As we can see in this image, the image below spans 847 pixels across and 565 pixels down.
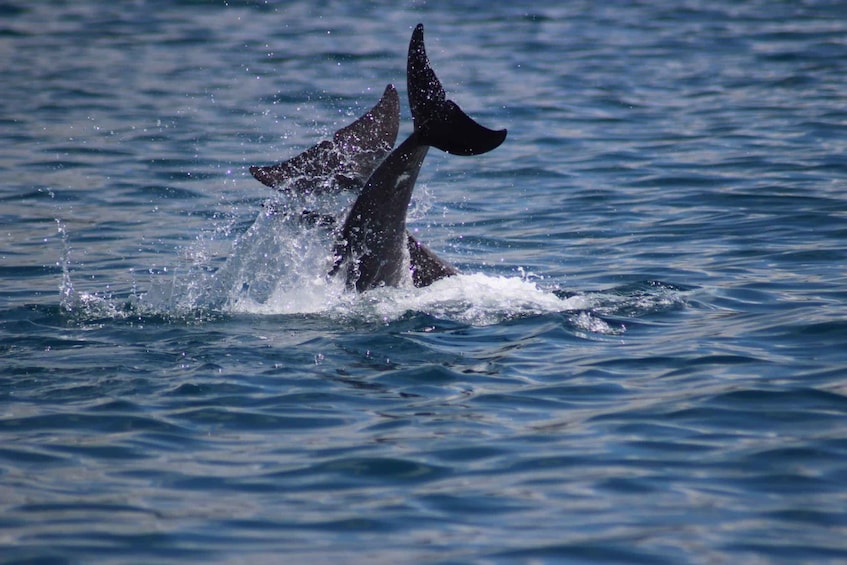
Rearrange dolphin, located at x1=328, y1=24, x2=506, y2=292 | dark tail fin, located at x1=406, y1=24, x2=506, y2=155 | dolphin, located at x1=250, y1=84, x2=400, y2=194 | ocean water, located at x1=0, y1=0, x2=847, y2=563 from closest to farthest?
ocean water, located at x1=0, y1=0, x2=847, y2=563
dark tail fin, located at x1=406, y1=24, x2=506, y2=155
dolphin, located at x1=328, y1=24, x2=506, y2=292
dolphin, located at x1=250, y1=84, x2=400, y2=194

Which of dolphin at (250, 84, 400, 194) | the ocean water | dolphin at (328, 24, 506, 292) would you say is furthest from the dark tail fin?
the ocean water

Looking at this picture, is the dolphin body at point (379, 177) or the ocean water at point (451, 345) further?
the dolphin body at point (379, 177)

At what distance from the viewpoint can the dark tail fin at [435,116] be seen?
8820mm

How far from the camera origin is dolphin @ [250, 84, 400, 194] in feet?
33.2

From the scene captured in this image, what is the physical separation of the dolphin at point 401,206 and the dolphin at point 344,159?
16.2 inches

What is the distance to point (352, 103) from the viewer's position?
2008 centimetres

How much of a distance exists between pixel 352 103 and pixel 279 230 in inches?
384

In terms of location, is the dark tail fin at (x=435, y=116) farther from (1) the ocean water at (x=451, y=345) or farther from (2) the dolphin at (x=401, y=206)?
(1) the ocean water at (x=451, y=345)

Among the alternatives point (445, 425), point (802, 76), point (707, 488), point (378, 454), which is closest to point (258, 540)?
point (378, 454)

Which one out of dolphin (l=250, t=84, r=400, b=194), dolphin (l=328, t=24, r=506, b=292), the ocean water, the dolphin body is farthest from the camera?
dolphin (l=250, t=84, r=400, b=194)

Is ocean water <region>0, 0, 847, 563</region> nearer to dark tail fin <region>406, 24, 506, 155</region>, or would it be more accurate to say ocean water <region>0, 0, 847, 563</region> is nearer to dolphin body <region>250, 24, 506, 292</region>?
dolphin body <region>250, 24, 506, 292</region>

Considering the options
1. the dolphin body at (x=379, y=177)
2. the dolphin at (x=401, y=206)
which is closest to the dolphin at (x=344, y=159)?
the dolphin body at (x=379, y=177)

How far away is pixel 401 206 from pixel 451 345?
54.8 inches

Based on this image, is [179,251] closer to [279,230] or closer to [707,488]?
[279,230]
